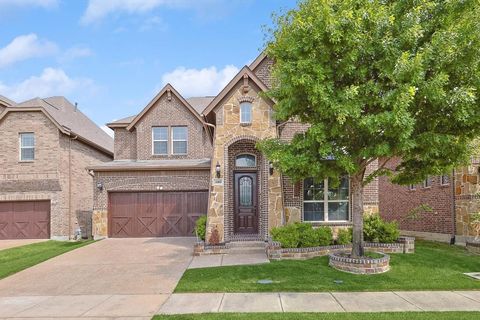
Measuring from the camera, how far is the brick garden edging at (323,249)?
10.9 m

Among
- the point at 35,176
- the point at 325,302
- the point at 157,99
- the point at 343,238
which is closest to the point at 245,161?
the point at 343,238

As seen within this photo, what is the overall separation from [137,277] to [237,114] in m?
6.58

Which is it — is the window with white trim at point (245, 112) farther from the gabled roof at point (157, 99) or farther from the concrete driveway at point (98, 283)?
the gabled roof at point (157, 99)

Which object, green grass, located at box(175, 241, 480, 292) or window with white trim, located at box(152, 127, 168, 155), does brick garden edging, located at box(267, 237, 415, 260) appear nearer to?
green grass, located at box(175, 241, 480, 292)

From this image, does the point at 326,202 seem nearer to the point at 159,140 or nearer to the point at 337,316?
the point at 337,316

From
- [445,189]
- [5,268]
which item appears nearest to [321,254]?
[445,189]

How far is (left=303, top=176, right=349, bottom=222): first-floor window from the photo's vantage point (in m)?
14.1

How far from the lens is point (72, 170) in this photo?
63.1 ft

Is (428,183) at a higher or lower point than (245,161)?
lower

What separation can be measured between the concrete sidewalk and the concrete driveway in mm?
679

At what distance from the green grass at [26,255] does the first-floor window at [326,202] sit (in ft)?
31.3

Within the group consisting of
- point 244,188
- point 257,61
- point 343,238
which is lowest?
point 343,238

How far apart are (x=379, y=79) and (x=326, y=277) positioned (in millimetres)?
5056

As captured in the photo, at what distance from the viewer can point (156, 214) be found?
17094 millimetres
